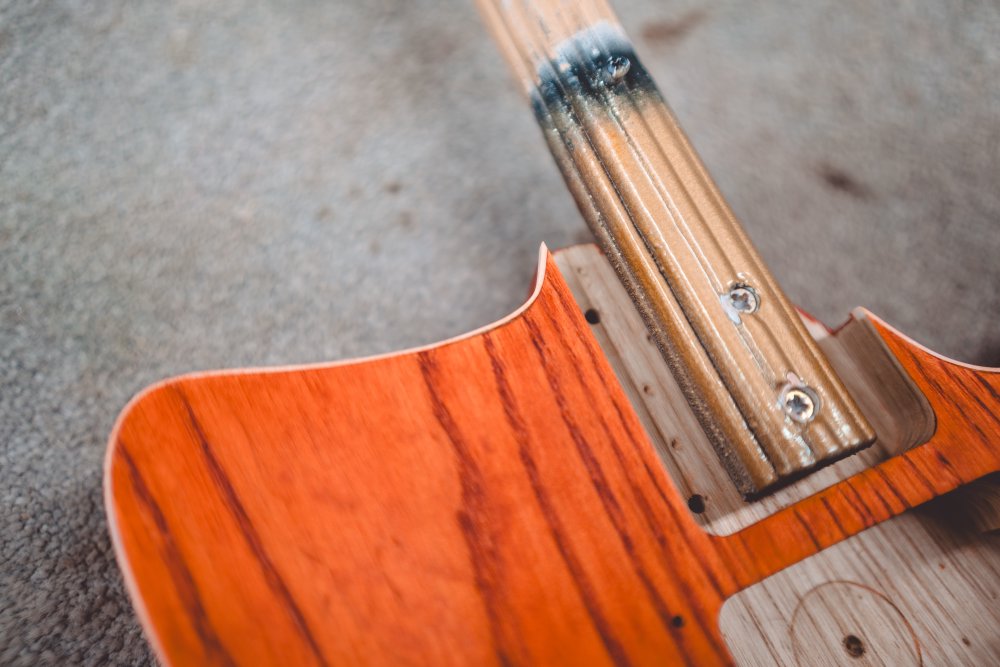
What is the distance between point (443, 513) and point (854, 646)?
0.39 meters

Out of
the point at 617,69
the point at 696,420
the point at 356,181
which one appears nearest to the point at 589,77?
the point at 617,69

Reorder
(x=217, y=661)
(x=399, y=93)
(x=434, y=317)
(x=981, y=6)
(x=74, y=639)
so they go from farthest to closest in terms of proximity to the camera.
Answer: (x=981, y=6)
(x=399, y=93)
(x=434, y=317)
(x=74, y=639)
(x=217, y=661)

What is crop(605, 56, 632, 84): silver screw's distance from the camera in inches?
22.2

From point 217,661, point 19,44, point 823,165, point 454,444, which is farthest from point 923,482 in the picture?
point 19,44

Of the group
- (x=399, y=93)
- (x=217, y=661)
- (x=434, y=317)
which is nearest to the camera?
(x=217, y=661)

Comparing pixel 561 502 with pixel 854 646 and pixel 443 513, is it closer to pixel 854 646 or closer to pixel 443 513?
pixel 443 513

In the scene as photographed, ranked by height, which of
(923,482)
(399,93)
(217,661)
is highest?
(399,93)

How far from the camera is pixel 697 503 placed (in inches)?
21.7

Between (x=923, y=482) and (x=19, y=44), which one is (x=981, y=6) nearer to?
(x=923, y=482)

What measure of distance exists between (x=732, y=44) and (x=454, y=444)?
3.03ft

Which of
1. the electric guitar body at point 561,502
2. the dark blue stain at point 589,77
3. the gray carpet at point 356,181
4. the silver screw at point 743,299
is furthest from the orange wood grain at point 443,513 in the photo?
the gray carpet at point 356,181

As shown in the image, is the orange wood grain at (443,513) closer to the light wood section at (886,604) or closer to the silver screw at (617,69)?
the light wood section at (886,604)

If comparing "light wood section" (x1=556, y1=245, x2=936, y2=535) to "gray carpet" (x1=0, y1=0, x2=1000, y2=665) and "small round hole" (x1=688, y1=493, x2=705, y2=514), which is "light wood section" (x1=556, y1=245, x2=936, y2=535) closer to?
"small round hole" (x1=688, y1=493, x2=705, y2=514)

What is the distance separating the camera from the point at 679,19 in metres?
1.06
